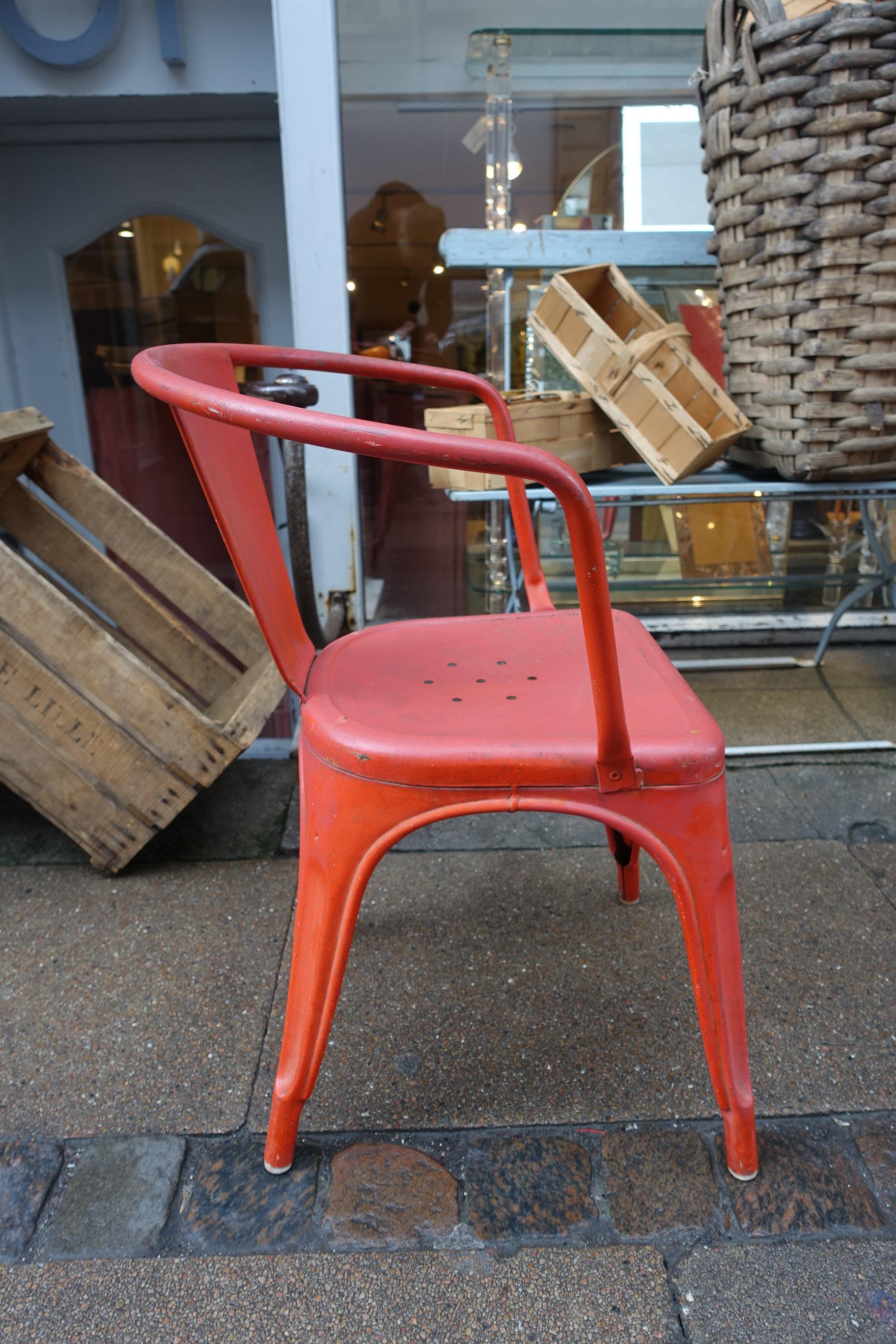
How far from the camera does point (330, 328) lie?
2.46 metres

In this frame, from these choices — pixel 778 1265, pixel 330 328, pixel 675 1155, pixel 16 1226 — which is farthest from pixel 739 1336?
pixel 330 328

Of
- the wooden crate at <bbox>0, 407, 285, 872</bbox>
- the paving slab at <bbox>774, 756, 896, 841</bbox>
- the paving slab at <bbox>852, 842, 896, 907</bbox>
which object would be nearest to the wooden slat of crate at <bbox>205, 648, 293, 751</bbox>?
the wooden crate at <bbox>0, 407, 285, 872</bbox>

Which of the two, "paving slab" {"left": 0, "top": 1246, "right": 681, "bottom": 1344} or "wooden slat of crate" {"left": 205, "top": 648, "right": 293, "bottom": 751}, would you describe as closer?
"paving slab" {"left": 0, "top": 1246, "right": 681, "bottom": 1344}

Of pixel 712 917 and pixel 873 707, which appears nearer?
pixel 712 917

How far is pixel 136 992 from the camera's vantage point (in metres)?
1.57

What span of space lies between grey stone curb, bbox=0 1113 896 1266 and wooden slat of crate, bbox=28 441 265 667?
1.27m

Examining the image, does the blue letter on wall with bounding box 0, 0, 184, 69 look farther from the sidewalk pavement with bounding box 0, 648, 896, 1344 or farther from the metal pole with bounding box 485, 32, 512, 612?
the sidewalk pavement with bounding box 0, 648, 896, 1344

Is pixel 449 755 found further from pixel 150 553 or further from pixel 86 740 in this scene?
pixel 150 553

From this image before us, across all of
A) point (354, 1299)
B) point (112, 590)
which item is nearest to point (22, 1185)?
point (354, 1299)

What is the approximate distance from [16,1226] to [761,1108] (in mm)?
1034

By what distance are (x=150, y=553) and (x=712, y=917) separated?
1.71 metres

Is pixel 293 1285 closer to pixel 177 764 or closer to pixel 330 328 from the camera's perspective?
pixel 177 764

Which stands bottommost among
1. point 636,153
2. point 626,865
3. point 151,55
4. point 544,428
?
point 626,865

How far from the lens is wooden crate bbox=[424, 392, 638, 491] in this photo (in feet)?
7.11
